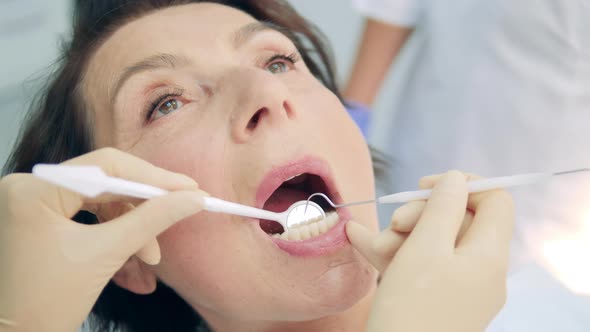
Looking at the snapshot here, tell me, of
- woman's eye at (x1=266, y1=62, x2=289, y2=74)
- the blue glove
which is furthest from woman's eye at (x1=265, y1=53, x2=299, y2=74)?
the blue glove

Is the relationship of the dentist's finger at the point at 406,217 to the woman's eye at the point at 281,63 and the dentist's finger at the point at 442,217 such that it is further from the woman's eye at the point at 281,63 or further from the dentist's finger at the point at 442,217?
the woman's eye at the point at 281,63

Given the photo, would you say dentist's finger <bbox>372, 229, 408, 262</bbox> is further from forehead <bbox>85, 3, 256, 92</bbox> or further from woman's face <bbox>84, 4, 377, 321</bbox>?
forehead <bbox>85, 3, 256, 92</bbox>

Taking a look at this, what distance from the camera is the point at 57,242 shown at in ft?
2.75

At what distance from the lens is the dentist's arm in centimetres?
173

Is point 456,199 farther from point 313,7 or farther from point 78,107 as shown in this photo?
point 313,7

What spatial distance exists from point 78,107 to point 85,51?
126 millimetres

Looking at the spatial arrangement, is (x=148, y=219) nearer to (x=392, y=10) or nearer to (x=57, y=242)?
(x=57, y=242)

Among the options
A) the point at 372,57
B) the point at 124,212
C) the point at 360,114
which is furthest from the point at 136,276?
the point at 372,57

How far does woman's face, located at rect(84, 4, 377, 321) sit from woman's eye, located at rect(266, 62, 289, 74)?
3 centimetres

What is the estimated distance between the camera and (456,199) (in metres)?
0.85

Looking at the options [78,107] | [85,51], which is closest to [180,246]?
[78,107]

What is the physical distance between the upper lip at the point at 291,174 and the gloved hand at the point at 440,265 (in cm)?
13

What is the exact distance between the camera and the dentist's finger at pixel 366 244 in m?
0.89

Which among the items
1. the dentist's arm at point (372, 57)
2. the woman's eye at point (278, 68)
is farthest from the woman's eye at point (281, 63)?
the dentist's arm at point (372, 57)
